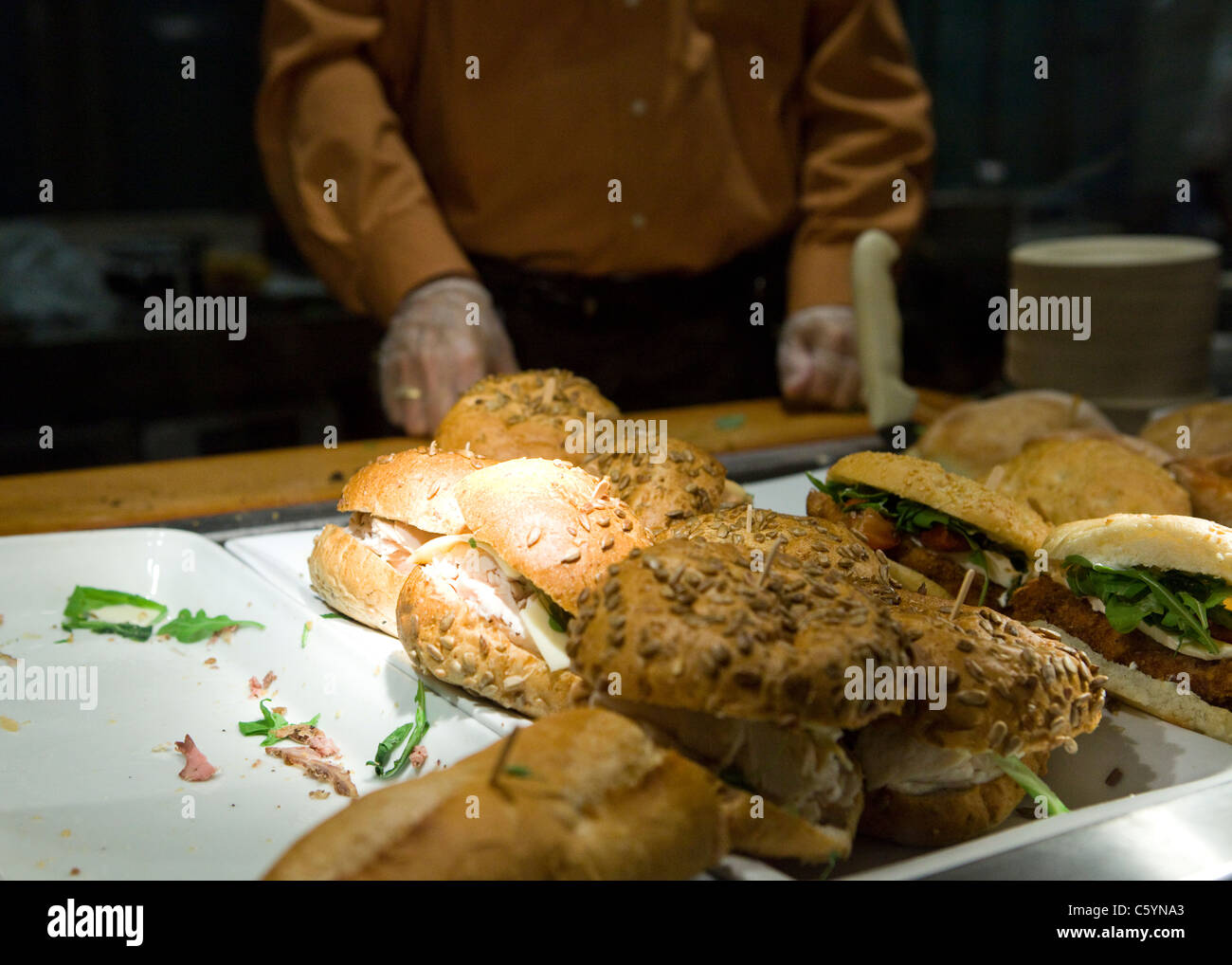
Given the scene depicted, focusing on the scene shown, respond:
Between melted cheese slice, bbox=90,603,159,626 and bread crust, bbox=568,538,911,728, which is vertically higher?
bread crust, bbox=568,538,911,728

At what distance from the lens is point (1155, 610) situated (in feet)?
5.82

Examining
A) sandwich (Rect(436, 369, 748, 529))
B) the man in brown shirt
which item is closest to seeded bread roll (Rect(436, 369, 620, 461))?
sandwich (Rect(436, 369, 748, 529))

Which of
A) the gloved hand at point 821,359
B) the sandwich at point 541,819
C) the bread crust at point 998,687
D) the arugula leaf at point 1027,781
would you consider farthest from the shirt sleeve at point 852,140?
the sandwich at point 541,819

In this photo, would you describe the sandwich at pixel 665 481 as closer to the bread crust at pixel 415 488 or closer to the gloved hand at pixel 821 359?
the bread crust at pixel 415 488

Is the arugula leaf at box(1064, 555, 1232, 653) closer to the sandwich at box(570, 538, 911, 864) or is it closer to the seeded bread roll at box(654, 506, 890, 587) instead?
the seeded bread roll at box(654, 506, 890, 587)

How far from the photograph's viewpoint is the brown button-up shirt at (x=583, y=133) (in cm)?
353

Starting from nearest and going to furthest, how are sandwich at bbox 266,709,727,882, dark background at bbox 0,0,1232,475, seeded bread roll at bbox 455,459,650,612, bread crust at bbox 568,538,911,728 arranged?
sandwich at bbox 266,709,727,882 → bread crust at bbox 568,538,911,728 → seeded bread roll at bbox 455,459,650,612 → dark background at bbox 0,0,1232,475

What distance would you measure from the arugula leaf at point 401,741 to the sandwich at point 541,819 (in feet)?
1.55

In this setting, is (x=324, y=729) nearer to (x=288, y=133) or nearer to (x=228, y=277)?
(x=288, y=133)

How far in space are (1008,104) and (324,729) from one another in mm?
4797

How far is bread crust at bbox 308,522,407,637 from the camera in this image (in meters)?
1.99

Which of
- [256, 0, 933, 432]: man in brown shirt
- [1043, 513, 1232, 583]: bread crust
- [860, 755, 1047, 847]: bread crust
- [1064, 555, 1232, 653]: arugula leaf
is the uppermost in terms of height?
[256, 0, 933, 432]: man in brown shirt

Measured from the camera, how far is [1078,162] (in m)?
5.12

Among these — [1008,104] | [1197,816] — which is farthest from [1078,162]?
[1197,816]
